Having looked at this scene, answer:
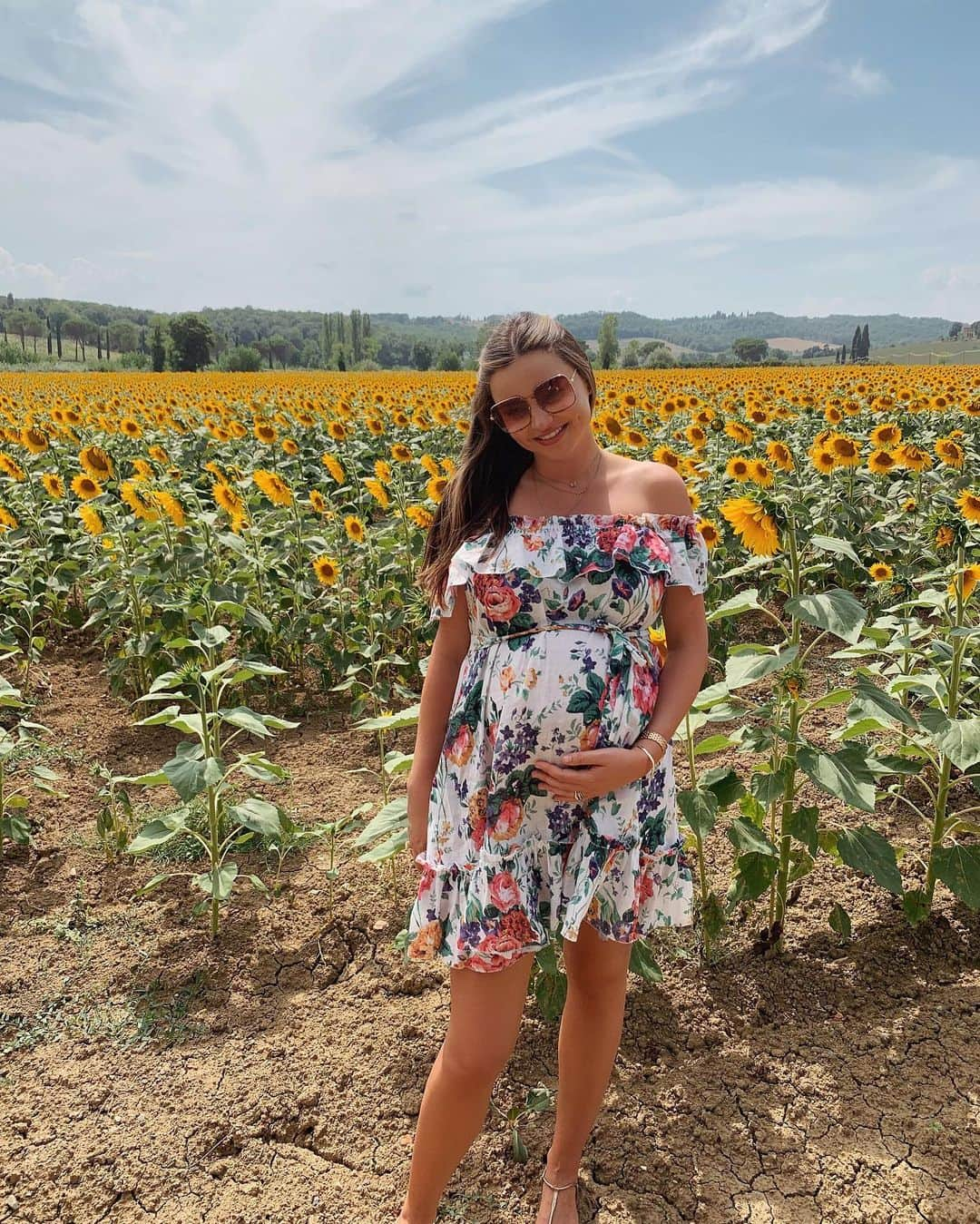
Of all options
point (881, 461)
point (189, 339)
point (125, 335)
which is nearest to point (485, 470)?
point (881, 461)

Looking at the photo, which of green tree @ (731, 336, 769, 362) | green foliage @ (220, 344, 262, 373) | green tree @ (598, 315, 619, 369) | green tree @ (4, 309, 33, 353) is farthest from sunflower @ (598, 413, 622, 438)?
green tree @ (4, 309, 33, 353)

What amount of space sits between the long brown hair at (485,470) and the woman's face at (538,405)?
0.03 m

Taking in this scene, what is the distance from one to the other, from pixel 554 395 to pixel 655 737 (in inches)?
25.6

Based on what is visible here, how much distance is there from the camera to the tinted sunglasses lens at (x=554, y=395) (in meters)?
1.67

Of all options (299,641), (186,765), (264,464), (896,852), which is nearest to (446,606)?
(186,765)

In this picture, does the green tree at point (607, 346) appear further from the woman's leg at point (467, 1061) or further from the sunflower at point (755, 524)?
the woman's leg at point (467, 1061)

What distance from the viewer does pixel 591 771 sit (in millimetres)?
1566

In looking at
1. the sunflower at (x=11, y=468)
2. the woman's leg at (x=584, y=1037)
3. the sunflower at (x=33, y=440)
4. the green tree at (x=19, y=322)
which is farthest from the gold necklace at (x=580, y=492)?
the green tree at (x=19, y=322)

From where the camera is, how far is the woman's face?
5.48 feet

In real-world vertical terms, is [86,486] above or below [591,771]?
above

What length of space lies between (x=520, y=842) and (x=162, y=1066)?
1306 mm

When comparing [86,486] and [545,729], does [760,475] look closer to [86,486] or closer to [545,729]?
[545,729]

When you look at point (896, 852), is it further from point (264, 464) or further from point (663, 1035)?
point (264, 464)

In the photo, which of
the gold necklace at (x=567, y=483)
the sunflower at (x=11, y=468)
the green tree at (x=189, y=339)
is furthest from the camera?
the green tree at (x=189, y=339)
